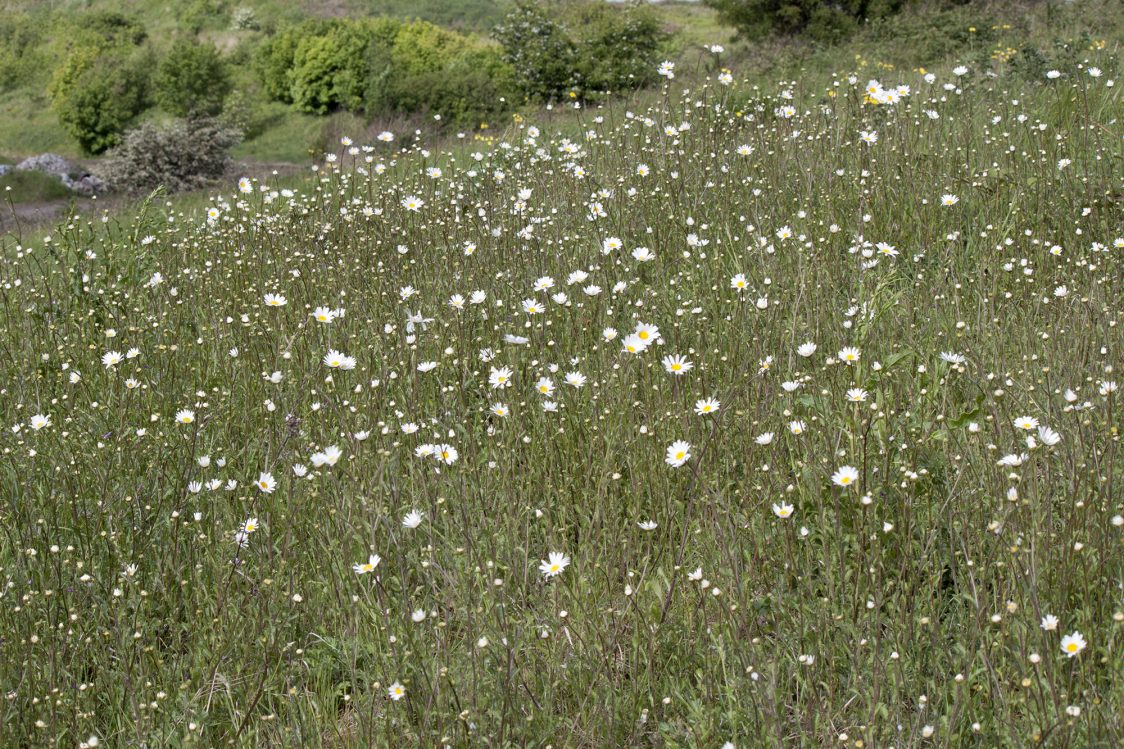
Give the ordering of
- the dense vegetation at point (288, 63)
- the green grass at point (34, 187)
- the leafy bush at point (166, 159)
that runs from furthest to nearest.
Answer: the dense vegetation at point (288, 63), the green grass at point (34, 187), the leafy bush at point (166, 159)

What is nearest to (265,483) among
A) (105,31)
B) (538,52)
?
(538,52)

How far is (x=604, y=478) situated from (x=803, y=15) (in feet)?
51.6

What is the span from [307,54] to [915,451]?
30.5m

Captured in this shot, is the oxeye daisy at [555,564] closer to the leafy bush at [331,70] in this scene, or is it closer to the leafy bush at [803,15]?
the leafy bush at [803,15]

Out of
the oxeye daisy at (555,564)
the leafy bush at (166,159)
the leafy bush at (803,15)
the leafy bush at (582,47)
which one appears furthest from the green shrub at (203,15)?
the oxeye daisy at (555,564)

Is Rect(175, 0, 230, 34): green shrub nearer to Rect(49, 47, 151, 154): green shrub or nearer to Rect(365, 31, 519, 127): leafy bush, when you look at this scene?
Rect(49, 47, 151, 154): green shrub

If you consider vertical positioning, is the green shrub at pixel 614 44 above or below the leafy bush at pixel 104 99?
above

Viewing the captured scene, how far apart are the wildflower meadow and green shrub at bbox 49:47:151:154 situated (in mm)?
29709

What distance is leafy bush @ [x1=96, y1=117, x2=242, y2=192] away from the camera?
16.2m

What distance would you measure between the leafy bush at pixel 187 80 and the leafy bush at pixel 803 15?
18.6 meters

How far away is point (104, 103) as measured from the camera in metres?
31.7

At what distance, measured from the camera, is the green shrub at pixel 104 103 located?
31.6 m

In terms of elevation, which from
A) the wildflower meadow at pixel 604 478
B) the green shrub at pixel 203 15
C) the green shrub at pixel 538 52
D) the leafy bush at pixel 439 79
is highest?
the wildflower meadow at pixel 604 478

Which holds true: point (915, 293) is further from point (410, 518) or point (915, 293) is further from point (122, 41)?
point (122, 41)
